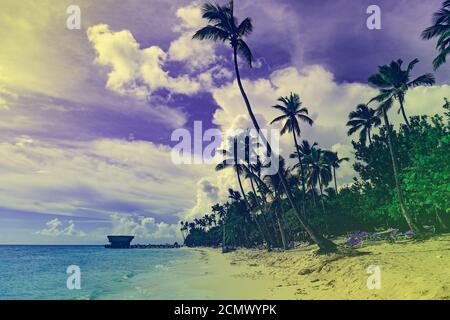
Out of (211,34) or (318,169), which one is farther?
(318,169)

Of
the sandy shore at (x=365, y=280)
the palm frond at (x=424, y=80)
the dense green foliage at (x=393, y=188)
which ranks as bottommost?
the sandy shore at (x=365, y=280)

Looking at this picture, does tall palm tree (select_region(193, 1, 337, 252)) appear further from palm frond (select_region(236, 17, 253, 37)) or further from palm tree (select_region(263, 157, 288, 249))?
palm tree (select_region(263, 157, 288, 249))

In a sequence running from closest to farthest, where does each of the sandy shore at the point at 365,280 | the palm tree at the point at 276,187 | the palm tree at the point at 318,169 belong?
the sandy shore at the point at 365,280
the palm tree at the point at 276,187
the palm tree at the point at 318,169

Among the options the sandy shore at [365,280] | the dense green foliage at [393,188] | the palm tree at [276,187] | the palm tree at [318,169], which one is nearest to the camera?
the sandy shore at [365,280]

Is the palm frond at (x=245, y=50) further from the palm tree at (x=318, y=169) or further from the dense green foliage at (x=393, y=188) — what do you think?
the palm tree at (x=318, y=169)

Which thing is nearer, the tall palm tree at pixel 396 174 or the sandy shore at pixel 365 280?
the sandy shore at pixel 365 280

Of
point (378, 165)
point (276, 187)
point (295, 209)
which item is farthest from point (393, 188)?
point (276, 187)

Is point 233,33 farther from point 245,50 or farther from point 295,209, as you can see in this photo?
point 295,209

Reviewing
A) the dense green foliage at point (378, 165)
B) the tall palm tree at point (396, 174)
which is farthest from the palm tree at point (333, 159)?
the tall palm tree at point (396, 174)

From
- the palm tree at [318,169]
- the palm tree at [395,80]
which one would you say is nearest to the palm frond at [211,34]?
the palm tree at [395,80]

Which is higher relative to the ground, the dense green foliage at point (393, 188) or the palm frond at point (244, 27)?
the palm frond at point (244, 27)

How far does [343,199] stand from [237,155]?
56.7ft

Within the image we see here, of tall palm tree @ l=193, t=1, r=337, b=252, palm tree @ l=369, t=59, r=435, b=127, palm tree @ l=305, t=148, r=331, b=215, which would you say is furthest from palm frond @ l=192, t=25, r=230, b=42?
palm tree @ l=305, t=148, r=331, b=215
